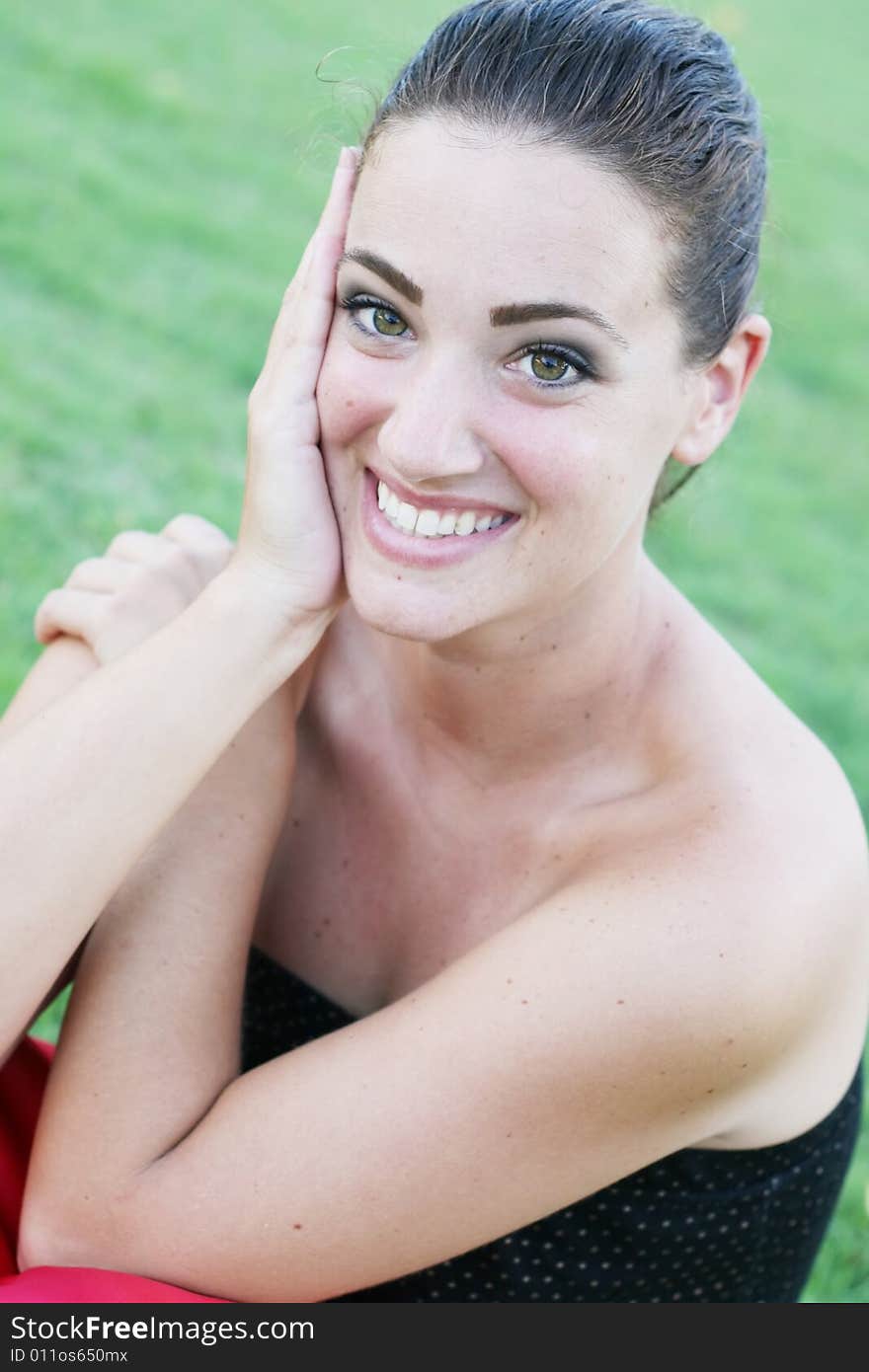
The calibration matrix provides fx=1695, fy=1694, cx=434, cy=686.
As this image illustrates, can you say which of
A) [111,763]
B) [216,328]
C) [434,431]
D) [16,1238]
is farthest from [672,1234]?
[216,328]

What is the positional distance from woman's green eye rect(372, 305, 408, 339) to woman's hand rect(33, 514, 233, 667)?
2.18ft

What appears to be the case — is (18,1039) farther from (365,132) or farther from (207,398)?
(207,398)

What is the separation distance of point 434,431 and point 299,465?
39 cm

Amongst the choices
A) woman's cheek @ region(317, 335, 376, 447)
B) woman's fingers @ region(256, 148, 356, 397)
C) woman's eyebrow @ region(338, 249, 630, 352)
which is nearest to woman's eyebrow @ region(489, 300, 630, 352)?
woman's eyebrow @ region(338, 249, 630, 352)

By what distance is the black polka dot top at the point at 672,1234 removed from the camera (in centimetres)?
269

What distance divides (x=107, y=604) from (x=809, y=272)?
30.1ft

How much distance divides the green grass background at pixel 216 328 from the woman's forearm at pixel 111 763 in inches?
36.6

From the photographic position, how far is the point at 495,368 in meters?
2.46

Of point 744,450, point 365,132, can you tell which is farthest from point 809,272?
point 365,132

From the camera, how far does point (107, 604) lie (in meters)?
2.91

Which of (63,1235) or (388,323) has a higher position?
(388,323)

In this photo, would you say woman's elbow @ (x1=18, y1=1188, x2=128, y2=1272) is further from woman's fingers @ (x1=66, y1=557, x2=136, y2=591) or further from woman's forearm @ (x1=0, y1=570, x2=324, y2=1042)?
woman's fingers @ (x1=66, y1=557, x2=136, y2=591)

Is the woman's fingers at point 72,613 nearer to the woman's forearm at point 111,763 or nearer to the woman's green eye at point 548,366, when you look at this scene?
the woman's forearm at point 111,763

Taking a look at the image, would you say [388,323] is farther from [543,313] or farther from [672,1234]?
[672,1234]
